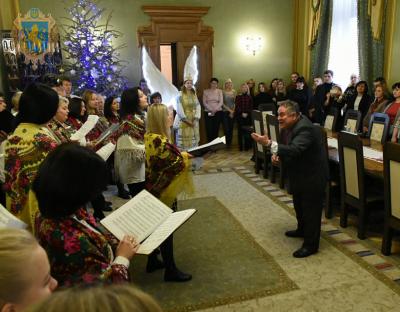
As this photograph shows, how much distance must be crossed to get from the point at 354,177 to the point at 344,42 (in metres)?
4.50

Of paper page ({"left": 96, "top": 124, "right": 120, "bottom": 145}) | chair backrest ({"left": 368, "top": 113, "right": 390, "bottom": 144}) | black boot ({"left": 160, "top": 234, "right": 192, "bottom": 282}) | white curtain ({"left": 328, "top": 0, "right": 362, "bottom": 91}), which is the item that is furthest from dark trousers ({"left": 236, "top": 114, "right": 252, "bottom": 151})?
black boot ({"left": 160, "top": 234, "right": 192, "bottom": 282})

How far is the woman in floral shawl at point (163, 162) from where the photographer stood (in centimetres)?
252

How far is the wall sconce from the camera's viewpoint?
822 centimetres

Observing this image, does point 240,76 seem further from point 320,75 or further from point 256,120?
point 256,120

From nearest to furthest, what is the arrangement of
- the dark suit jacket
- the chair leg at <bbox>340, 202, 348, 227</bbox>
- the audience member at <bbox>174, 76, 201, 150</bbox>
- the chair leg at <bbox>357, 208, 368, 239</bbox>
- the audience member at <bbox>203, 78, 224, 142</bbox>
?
the dark suit jacket < the chair leg at <bbox>357, 208, 368, 239</bbox> < the chair leg at <bbox>340, 202, 348, 227</bbox> < the audience member at <bbox>174, 76, 201, 150</bbox> < the audience member at <bbox>203, 78, 224, 142</bbox>

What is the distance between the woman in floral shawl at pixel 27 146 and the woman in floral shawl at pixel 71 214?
0.73m

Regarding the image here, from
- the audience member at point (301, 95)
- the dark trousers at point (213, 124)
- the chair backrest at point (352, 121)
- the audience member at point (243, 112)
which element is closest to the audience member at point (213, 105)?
the dark trousers at point (213, 124)

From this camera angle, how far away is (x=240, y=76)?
328 inches

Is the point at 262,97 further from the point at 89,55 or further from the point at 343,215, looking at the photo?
the point at 343,215

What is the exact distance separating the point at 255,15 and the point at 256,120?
12.0 feet

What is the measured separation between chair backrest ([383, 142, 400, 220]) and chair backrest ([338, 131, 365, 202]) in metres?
0.30

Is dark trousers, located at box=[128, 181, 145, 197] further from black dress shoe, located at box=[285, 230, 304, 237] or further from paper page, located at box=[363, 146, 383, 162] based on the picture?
paper page, located at box=[363, 146, 383, 162]

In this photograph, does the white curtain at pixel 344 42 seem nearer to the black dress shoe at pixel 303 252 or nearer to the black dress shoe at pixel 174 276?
the black dress shoe at pixel 303 252

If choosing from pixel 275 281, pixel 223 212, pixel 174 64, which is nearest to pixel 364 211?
pixel 275 281
